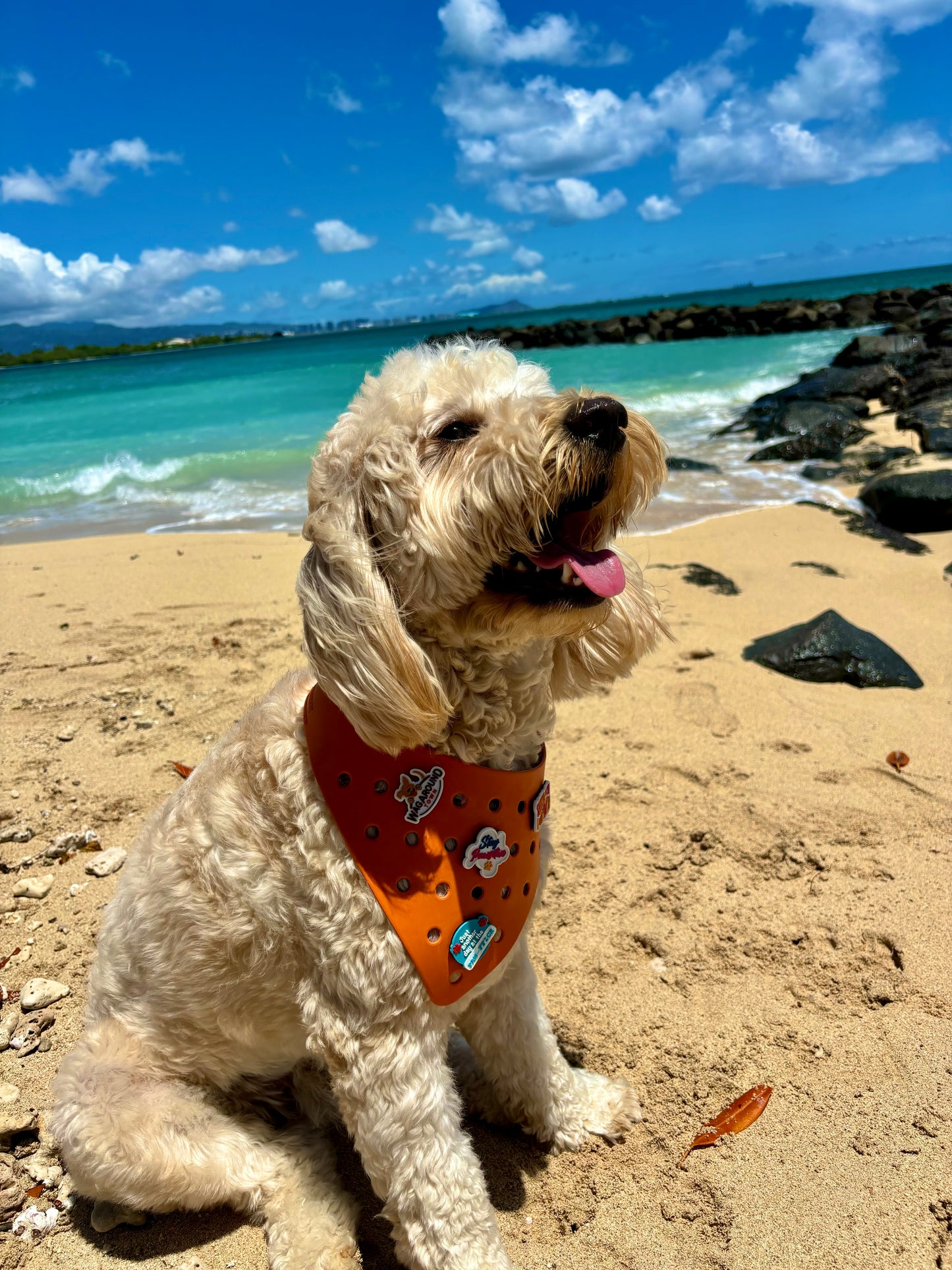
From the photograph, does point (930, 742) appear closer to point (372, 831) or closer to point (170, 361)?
point (372, 831)

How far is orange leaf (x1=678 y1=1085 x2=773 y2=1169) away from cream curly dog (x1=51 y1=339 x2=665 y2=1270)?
72cm

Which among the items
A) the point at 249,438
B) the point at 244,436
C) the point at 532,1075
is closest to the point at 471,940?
the point at 532,1075

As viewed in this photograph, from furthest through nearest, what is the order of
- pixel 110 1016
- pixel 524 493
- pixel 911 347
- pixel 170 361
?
1. pixel 170 361
2. pixel 911 347
3. pixel 110 1016
4. pixel 524 493

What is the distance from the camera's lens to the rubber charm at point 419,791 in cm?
183

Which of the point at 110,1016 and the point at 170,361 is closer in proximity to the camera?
the point at 110,1016

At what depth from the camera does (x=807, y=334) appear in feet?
129

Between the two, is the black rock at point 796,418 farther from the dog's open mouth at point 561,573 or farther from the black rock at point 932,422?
the dog's open mouth at point 561,573

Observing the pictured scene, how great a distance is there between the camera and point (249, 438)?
1742cm

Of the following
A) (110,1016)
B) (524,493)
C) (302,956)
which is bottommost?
(110,1016)

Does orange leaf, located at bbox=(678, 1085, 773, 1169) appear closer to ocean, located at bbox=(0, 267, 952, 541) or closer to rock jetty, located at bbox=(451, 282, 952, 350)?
ocean, located at bbox=(0, 267, 952, 541)

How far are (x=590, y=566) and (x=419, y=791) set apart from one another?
66cm

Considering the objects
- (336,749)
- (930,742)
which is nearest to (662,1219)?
(336,749)

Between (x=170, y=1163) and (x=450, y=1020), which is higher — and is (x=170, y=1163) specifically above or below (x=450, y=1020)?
below

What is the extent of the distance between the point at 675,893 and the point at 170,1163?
2.00 m
